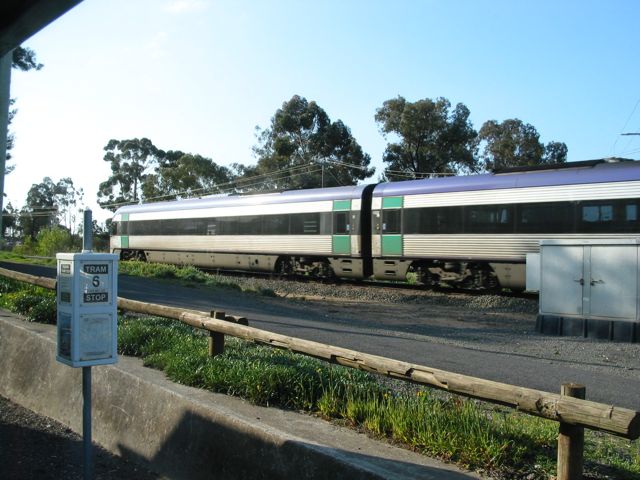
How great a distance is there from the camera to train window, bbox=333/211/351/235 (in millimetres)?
21594

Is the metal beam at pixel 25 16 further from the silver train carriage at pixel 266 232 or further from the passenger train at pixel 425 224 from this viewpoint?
the silver train carriage at pixel 266 232

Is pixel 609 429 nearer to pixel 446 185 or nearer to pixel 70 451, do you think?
pixel 70 451

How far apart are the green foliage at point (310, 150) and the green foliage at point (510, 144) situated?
35.3ft

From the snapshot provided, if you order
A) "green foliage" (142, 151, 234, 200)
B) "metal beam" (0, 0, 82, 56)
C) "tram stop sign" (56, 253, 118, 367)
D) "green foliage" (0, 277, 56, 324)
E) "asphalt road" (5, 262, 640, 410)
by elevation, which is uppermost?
"green foliage" (142, 151, 234, 200)

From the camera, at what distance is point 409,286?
20.6 metres

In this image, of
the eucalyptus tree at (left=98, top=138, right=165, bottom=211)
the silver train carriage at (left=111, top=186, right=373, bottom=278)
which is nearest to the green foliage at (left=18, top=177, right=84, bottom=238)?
the eucalyptus tree at (left=98, top=138, right=165, bottom=211)

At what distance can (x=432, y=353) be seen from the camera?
891 centimetres

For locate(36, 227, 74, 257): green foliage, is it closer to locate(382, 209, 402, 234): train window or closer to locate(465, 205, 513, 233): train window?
locate(382, 209, 402, 234): train window

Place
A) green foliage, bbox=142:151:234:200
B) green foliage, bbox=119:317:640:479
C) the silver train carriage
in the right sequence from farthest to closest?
green foliage, bbox=142:151:234:200
the silver train carriage
green foliage, bbox=119:317:640:479

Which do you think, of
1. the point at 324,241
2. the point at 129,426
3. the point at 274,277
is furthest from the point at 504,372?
the point at 274,277

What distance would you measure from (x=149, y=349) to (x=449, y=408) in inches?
142

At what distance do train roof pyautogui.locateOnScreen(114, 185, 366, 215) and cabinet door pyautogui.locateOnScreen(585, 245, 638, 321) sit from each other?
1008cm

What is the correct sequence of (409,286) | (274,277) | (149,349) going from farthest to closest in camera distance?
(274,277) < (409,286) < (149,349)

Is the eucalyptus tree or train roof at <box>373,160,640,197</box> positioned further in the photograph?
the eucalyptus tree
